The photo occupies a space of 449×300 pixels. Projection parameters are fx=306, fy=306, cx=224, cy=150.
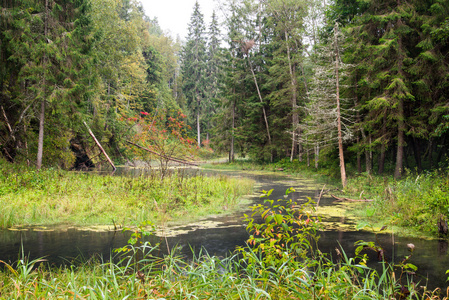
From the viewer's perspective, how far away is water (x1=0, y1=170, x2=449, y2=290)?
547cm

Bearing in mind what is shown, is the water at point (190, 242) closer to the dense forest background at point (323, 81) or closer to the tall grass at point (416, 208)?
the tall grass at point (416, 208)

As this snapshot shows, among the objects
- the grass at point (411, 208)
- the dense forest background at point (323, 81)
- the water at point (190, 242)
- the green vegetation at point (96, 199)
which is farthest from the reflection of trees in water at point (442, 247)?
the green vegetation at point (96, 199)

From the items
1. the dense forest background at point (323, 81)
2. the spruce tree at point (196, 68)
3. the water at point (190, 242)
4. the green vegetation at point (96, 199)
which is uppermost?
the spruce tree at point (196, 68)

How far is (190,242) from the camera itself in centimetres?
661

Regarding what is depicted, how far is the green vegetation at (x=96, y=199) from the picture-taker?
312 inches

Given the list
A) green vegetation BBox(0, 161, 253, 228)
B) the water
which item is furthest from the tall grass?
green vegetation BBox(0, 161, 253, 228)

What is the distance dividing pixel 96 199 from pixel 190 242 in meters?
3.96

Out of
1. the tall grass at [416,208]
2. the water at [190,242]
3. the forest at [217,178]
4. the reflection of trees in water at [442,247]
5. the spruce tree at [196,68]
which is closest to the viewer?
the forest at [217,178]

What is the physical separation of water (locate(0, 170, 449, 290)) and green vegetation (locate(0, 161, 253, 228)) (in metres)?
0.58

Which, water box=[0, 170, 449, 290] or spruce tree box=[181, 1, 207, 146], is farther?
spruce tree box=[181, 1, 207, 146]

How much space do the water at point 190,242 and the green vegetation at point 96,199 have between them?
1.89 ft

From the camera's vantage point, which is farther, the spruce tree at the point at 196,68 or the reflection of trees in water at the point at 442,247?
the spruce tree at the point at 196,68

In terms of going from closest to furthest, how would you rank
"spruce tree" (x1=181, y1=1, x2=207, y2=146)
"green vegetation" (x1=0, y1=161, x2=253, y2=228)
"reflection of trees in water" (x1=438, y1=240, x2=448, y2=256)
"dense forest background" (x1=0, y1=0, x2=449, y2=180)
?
"reflection of trees in water" (x1=438, y1=240, x2=448, y2=256) < "green vegetation" (x1=0, y1=161, x2=253, y2=228) < "dense forest background" (x1=0, y1=0, x2=449, y2=180) < "spruce tree" (x1=181, y1=1, x2=207, y2=146)

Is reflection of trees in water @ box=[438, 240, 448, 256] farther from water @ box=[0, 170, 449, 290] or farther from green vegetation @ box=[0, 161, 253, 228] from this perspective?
green vegetation @ box=[0, 161, 253, 228]
